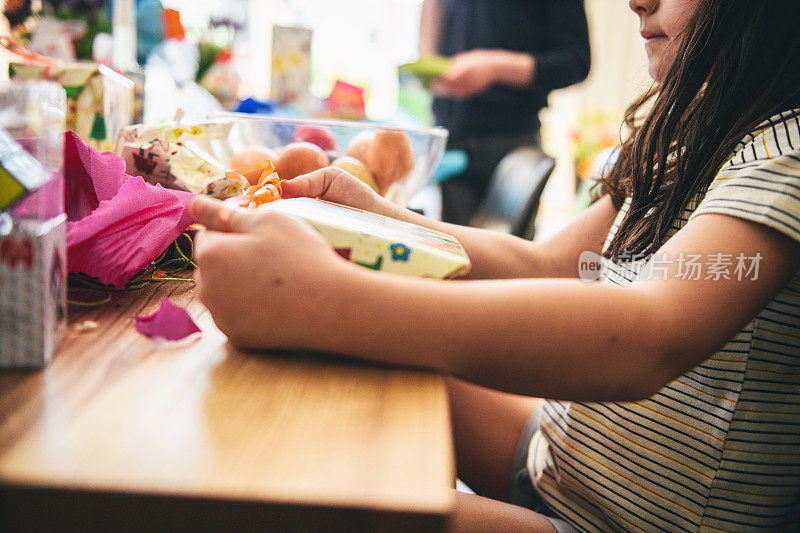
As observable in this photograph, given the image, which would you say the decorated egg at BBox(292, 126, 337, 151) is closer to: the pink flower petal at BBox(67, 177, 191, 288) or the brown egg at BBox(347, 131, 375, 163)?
the brown egg at BBox(347, 131, 375, 163)

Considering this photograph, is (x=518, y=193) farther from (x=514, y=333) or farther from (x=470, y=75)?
(x=514, y=333)

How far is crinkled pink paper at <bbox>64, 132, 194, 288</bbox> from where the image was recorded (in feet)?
1.65

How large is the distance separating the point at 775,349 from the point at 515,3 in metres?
1.53

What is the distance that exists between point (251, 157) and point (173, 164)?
0.48 ft

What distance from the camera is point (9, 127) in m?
0.41

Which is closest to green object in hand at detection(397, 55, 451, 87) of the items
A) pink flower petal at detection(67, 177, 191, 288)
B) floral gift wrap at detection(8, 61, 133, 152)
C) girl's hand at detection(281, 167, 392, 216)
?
floral gift wrap at detection(8, 61, 133, 152)

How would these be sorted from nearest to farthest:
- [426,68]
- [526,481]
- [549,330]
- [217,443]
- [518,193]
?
[217,443], [549,330], [526,481], [518,193], [426,68]

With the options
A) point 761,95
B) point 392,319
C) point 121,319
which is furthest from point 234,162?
point 761,95

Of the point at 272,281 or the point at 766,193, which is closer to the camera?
the point at 272,281

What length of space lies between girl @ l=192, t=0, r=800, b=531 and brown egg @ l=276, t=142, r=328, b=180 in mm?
160

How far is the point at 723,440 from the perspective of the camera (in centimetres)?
59

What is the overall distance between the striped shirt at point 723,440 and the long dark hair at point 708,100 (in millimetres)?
33

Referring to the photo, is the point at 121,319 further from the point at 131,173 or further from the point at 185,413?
the point at 131,173

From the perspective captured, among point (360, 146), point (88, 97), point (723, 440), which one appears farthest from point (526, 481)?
point (88, 97)
